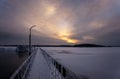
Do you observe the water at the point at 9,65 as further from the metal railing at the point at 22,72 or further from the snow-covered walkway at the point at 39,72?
the metal railing at the point at 22,72

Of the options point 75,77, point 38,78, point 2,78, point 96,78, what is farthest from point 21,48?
point 75,77

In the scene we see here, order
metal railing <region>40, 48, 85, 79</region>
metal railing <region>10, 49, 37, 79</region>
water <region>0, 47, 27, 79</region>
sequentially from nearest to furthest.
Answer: metal railing <region>40, 48, 85, 79</region> < metal railing <region>10, 49, 37, 79</region> < water <region>0, 47, 27, 79</region>

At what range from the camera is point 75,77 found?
331 centimetres

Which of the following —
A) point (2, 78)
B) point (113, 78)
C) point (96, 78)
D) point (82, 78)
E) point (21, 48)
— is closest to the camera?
point (82, 78)

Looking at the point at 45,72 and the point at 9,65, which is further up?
the point at 45,72

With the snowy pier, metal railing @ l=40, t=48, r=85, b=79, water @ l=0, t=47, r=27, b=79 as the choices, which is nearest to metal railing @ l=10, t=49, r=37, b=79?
the snowy pier

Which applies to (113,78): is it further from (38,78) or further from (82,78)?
(82,78)

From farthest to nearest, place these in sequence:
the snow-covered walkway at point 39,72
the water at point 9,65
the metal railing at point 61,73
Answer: the water at point 9,65 < the snow-covered walkway at point 39,72 < the metal railing at point 61,73

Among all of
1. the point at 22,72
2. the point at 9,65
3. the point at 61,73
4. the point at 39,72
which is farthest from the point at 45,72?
the point at 9,65

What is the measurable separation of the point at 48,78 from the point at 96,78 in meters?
26.8

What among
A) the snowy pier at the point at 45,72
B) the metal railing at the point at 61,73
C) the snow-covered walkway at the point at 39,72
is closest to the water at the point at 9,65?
the snow-covered walkway at the point at 39,72

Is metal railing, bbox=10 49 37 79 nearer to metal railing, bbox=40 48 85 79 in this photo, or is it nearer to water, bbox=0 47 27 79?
metal railing, bbox=40 48 85 79

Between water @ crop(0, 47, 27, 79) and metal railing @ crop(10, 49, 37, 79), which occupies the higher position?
metal railing @ crop(10, 49, 37, 79)

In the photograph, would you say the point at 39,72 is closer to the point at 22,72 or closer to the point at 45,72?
the point at 45,72
